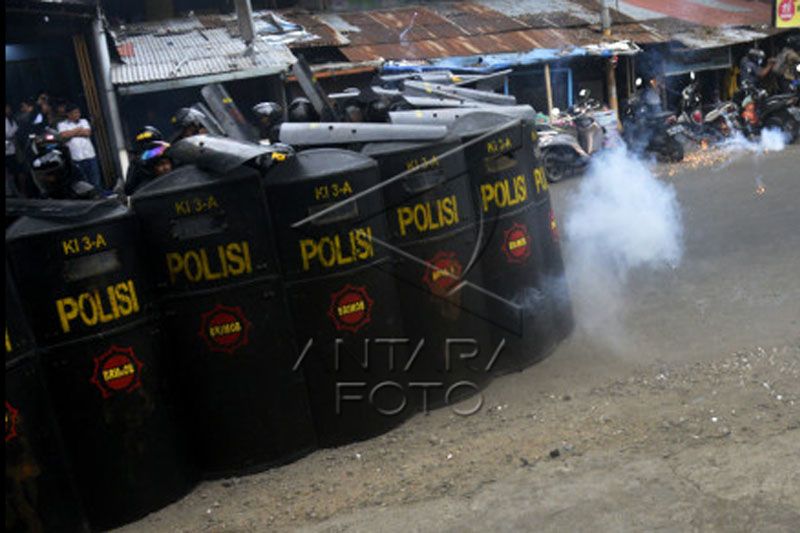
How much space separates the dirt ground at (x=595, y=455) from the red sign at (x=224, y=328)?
0.80 meters

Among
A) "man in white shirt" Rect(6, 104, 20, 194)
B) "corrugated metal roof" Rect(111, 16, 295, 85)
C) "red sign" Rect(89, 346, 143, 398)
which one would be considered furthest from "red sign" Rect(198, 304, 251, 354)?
"corrugated metal roof" Rect(111, 16, 295, 85)

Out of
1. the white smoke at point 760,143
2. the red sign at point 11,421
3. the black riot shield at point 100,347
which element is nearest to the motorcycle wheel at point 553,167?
the white smoke at point 760,143

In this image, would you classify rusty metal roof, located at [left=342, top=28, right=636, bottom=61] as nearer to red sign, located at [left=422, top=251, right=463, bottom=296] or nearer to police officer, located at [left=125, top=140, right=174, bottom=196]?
police officer, located at [left=125, top=140, right=174, bottom=196]

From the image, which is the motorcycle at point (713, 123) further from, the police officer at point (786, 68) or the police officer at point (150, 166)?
the police officer at point (150, 166)

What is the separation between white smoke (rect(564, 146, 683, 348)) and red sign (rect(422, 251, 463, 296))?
150 centimetres

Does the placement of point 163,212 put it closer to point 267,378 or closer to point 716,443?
point 267,378

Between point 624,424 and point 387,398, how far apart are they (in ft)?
4.65

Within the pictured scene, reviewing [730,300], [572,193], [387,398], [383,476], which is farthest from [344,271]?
[572,193]

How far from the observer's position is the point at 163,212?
159 inches

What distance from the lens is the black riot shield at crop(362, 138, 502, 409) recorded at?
4.76 meters

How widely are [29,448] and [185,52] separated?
12588mm

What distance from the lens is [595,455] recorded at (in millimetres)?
4016

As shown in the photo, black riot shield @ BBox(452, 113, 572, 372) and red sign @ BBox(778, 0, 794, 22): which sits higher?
red sign @ BBox(778, 0, 794, 22)

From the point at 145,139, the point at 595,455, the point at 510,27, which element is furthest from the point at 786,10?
the point at 595,455
